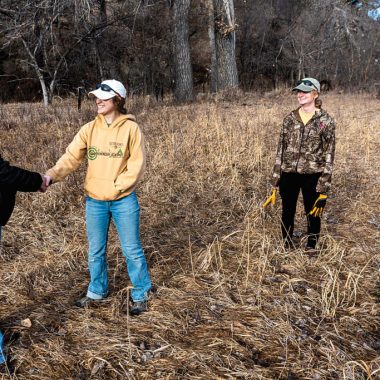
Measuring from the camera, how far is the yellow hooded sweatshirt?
2.82 meters

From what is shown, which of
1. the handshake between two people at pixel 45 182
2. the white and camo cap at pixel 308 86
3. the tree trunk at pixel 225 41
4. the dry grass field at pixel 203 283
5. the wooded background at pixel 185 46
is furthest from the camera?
the tree trunk at pixel 225 41

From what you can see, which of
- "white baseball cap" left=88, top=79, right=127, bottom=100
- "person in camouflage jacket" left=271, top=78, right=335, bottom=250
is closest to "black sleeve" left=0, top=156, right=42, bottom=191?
"white baseball cap" left=88, top=79, right=127, bottom=100

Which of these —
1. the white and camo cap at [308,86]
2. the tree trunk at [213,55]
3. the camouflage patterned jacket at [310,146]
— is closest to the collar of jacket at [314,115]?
the camouflage patterned jacket at [310,146]

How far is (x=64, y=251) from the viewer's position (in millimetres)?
3930

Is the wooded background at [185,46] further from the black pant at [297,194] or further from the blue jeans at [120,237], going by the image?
the blue jeans at [120,237]

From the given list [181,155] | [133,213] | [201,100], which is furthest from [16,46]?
[133,213]

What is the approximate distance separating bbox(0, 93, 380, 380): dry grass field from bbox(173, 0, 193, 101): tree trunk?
6022mm

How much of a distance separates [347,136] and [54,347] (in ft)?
23.4

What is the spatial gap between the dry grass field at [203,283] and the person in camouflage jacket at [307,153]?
0.42m

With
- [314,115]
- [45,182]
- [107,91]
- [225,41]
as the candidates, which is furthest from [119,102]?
[225,41]

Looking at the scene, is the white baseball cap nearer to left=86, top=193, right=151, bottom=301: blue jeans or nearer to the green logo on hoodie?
the green logo on hoodie

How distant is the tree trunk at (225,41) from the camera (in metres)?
12.7

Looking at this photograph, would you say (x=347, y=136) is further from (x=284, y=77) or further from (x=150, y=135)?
(x=284, y=77)

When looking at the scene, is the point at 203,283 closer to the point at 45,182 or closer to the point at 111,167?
the point at 111,167
